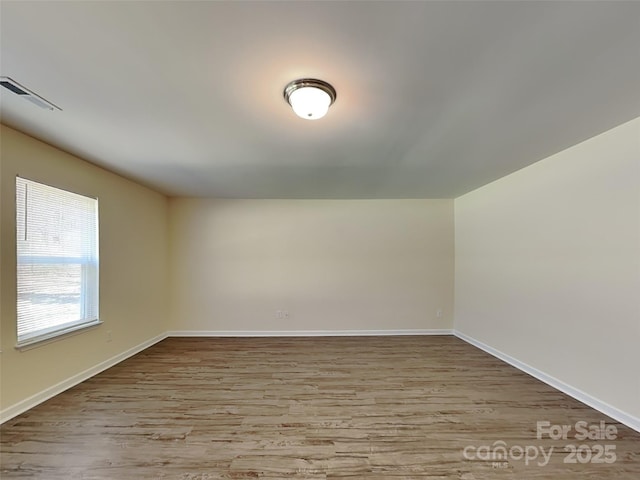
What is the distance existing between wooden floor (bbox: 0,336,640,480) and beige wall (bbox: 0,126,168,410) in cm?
29

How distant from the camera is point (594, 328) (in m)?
2.54

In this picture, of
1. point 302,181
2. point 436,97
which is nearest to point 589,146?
point 436,97

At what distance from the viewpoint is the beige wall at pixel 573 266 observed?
2283 mm

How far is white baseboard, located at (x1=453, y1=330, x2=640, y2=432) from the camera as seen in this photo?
2.26 meters

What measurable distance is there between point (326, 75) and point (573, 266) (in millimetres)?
2923

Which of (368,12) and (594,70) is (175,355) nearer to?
(368,12)

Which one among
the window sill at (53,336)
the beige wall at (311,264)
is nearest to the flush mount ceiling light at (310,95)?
the window sill at (53,336)

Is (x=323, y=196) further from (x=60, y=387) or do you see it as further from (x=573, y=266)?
(x=60, y=387)

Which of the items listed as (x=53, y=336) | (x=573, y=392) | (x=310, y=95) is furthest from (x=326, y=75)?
(x=573, y=392)

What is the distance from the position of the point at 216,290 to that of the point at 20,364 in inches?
103

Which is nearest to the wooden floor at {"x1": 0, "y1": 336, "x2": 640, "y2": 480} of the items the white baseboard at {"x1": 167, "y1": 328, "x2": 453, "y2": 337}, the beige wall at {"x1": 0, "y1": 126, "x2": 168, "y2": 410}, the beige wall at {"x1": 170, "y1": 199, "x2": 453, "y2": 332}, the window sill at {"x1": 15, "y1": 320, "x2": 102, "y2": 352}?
the beige wall at {"x1": 0, "y1": 126, "x2": 168, "y2": 410}

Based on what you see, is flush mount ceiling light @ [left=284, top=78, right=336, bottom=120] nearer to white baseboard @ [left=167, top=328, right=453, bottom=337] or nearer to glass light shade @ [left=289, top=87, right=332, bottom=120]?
glass light shade @ [left=289, top=87, right=332, bottom=120]

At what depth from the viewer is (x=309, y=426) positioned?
90.8 inches

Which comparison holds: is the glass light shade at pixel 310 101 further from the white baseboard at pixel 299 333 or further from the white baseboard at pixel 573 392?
the white baseboard at pixel 299 333
